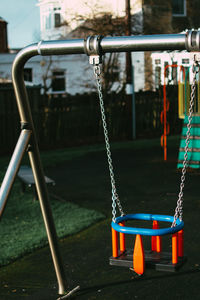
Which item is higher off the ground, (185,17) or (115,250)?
(185,17)

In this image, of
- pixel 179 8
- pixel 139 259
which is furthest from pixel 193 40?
pixel 179 8

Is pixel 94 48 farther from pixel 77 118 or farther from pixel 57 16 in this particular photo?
pixel 57 16

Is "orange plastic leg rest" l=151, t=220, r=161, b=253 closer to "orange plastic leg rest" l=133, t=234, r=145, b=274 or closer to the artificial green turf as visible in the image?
"orange plastic leg rest" l=133, t=234, r=145, b=274

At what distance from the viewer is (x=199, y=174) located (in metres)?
9.82

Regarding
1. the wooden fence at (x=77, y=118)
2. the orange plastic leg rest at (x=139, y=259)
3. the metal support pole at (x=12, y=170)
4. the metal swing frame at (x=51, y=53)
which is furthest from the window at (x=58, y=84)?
the orange plastic leg rest at (x=139, y=259)

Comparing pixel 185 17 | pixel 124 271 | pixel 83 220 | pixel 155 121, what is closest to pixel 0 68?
pixel 185 17

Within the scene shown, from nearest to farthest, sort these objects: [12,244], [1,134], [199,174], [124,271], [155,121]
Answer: [124,271] → [12,244] → [199,174] → [1,134] → [155,121]

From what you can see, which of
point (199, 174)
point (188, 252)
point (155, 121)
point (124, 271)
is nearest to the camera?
point (124, 271)

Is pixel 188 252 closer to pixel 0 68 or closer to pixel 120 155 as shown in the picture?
pixel 120 155

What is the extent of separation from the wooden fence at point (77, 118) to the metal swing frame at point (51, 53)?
1000 centimetres

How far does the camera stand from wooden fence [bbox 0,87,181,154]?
1390 centimetres

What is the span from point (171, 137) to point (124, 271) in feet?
38.9

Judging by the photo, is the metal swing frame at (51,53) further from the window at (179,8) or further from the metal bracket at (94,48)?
the window at (179,8)

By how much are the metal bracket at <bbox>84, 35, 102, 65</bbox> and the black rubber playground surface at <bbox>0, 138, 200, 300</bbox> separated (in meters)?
2.09
